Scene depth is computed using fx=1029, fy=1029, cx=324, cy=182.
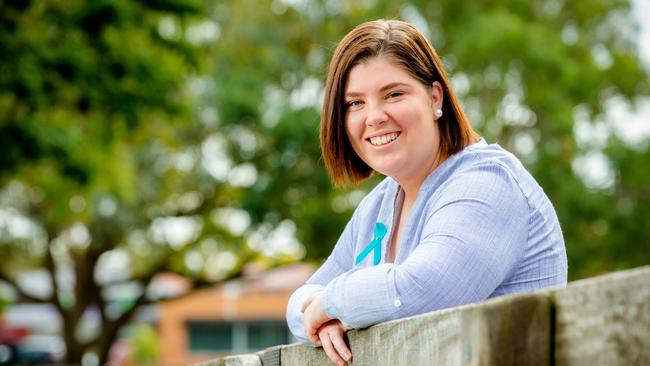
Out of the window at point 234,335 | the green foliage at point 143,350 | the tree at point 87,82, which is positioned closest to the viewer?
the tree at point 87,82

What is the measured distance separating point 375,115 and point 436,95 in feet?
0.57

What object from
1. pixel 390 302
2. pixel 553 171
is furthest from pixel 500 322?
pixel 553 171

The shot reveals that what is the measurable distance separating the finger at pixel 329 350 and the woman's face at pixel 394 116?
1.68 feet

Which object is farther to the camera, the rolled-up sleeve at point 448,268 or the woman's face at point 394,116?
the woman's face at point 394,116

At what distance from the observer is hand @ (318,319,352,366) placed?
71.7 inches

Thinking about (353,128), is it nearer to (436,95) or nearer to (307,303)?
(436,95)

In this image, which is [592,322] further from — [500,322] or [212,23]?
[212,23]

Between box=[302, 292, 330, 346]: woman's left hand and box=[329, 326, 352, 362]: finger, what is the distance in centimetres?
4

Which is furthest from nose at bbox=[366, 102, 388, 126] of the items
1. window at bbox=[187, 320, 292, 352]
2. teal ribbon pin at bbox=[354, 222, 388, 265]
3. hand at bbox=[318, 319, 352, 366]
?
window at bbox=[187, 320, 292, 352]

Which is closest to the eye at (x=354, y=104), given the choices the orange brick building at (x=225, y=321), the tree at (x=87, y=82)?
the tree at (x=87, y=82)

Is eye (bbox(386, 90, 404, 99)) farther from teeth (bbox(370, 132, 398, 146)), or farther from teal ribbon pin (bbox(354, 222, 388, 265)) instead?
teal ribbon pin (bbox(354, 222, 388, 265))

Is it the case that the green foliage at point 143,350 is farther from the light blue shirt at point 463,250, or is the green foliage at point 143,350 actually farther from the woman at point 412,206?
the light blue shirt at point 463,250

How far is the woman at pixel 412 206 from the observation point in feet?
5.89

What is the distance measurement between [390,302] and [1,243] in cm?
2512
